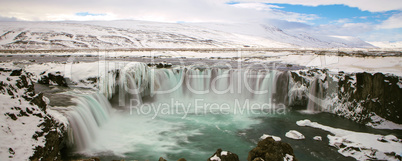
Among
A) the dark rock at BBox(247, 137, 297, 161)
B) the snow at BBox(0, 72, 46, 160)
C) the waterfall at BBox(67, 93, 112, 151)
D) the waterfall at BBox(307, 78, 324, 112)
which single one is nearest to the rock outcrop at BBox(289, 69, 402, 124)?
the waterfall at BBox(307, 78, 324, 112)

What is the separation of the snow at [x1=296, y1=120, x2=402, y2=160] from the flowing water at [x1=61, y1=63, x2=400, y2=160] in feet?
1.28

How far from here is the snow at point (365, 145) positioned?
8852 mm

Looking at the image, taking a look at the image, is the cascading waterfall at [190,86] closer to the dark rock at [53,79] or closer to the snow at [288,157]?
the dark rock at [53,79]

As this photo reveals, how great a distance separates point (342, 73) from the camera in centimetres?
1441

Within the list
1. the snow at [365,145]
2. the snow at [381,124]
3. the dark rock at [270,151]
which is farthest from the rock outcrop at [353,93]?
the dark rock at [270,151]

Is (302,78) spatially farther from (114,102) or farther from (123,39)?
(123,39)

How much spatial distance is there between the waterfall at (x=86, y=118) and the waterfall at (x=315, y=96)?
438 inches

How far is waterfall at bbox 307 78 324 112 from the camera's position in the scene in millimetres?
15147

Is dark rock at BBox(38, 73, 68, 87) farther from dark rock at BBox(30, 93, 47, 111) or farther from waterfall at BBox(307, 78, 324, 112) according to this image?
waterfall at BBox(307, 78, 324, 112)

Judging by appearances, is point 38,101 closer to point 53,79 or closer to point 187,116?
point 53,79

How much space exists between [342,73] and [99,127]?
12.5 m

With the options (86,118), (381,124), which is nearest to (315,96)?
(381,124)

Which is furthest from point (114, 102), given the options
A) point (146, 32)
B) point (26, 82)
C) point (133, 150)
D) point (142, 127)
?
point (146, 32)

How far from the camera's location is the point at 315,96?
15297 millimetres
